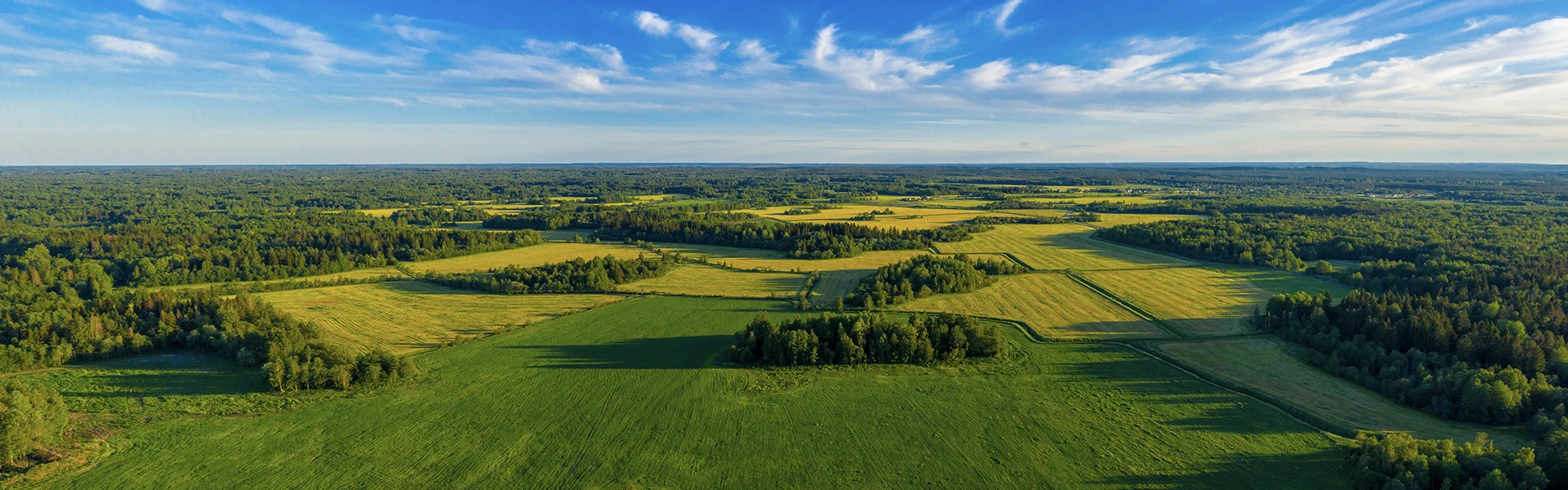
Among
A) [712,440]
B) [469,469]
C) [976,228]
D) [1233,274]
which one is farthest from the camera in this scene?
[976,228]

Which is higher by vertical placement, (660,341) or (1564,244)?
(1564,244)

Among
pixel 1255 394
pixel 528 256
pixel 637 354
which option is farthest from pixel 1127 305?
pixel 528 256

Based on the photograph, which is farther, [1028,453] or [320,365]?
[320,365]

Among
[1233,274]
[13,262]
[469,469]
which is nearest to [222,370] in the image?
[469,469]

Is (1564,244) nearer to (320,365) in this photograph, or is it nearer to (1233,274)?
(1233,274)

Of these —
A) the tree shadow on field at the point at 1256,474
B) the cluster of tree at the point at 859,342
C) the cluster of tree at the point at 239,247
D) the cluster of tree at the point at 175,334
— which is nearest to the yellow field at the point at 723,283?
the cluster of tree at the point at 859,342

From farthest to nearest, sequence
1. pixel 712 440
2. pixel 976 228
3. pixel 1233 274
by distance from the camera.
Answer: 1. pixel 976 228
2. pixel 1233 274
3. pixel 712 440

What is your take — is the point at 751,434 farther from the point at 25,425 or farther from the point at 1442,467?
the point at 25,425

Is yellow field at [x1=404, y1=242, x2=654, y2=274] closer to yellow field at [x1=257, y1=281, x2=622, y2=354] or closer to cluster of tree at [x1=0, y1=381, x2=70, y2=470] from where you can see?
yellow field at [x1=257, y1=281, x2=622, y2=354]
